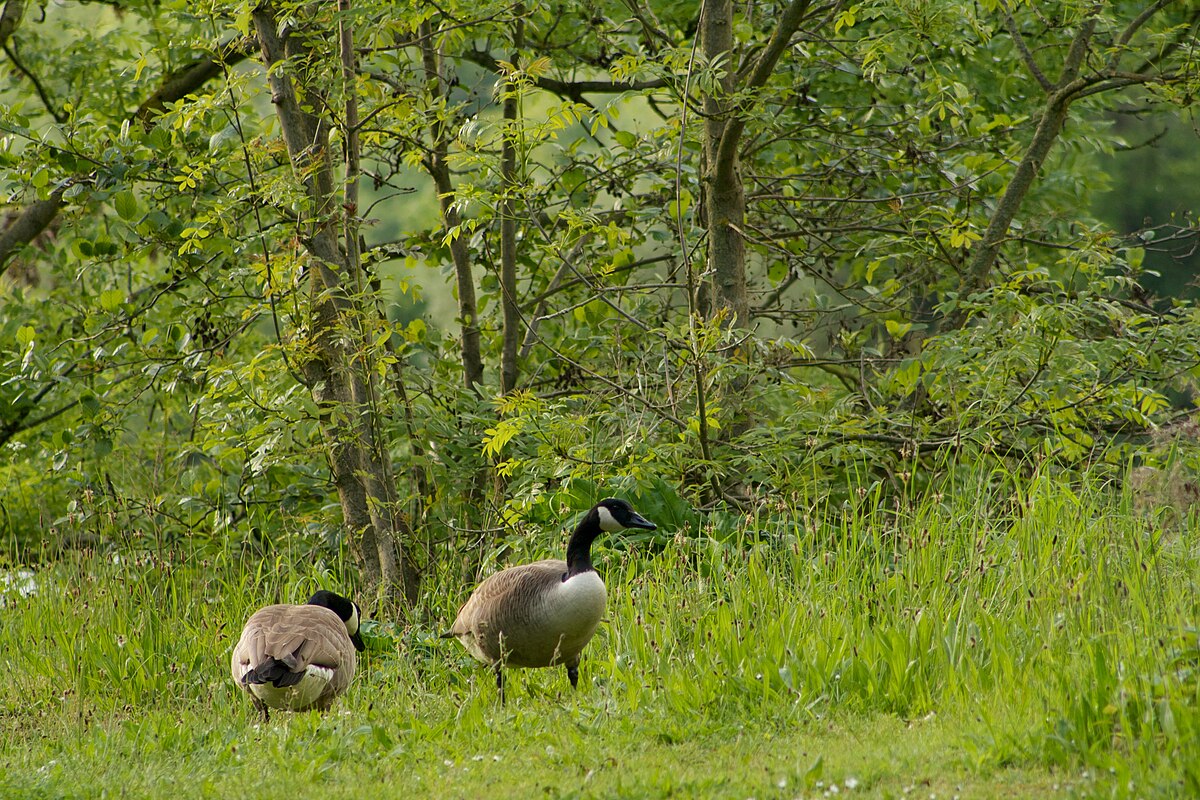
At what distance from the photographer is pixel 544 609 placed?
19.7 ft

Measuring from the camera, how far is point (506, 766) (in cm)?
485

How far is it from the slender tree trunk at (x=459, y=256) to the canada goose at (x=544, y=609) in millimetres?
3196

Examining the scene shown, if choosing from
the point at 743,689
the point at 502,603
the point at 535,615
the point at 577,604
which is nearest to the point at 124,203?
the point at 502,603

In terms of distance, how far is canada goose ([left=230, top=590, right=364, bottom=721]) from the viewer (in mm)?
5812

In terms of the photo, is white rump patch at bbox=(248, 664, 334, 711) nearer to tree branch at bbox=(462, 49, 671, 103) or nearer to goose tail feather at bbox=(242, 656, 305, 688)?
goose tail feather at bbox=(242, 656, 305, 688)

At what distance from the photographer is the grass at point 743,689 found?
4.36 meters

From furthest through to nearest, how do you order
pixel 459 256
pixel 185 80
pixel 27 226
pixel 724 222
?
1. pixel 185 80
2. pixel 27 226
3. pixel 459 256
4. pixel 724 222

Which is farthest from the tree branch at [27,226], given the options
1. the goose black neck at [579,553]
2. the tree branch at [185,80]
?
the goose black neck at [579,553]

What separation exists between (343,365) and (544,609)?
8.45 ft

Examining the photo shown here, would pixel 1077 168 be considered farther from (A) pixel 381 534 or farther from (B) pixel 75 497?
(B) pixel 75 497

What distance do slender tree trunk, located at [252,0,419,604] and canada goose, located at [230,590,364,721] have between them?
1.46m

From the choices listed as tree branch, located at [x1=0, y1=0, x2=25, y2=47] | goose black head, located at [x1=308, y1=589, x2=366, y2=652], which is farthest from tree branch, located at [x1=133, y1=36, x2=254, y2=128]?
goose black head, located at [x1=308, y1=589, x2=366, y2=652]

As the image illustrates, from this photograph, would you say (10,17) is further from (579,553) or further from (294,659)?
(579,553)

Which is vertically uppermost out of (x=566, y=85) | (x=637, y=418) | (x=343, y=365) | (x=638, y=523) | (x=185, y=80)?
(x=185, y=80)
